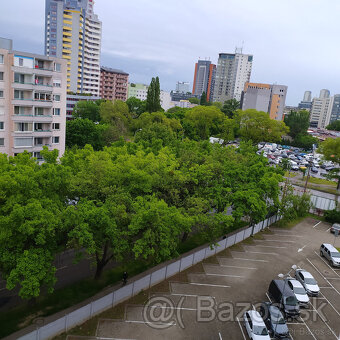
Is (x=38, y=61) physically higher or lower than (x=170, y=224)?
higher

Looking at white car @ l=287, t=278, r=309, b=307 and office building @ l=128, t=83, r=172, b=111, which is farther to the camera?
office building @ l=128, t=83, r=172, b=111

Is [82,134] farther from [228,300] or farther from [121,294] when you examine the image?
[228,300]

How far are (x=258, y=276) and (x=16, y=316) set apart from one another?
1747 centimetres

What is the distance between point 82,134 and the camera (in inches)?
2181

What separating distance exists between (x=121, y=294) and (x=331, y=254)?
19.8 metres

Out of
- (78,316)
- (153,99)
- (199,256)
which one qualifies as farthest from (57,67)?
(153,99)

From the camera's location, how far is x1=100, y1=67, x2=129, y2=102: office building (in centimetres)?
12419

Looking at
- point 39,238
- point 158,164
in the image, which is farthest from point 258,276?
point 39,238

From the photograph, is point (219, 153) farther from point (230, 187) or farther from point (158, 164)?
point (158, 164)

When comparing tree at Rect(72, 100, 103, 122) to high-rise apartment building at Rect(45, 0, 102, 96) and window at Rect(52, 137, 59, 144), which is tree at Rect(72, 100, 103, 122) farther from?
window at Rect(52, 137, 59, 144)

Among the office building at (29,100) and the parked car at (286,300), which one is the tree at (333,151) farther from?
the office building at (29,100)

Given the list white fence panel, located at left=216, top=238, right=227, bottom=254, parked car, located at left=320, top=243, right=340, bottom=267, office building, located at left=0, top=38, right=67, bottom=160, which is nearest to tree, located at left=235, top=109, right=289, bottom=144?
parked car, located at left=320, top=243, right=340, bottom=267

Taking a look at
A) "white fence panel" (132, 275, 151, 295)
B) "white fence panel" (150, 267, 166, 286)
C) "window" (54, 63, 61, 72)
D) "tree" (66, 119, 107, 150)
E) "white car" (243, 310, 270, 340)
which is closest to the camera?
"white car" (243, 310, 270, 340)

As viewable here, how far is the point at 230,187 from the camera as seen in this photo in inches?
1126
